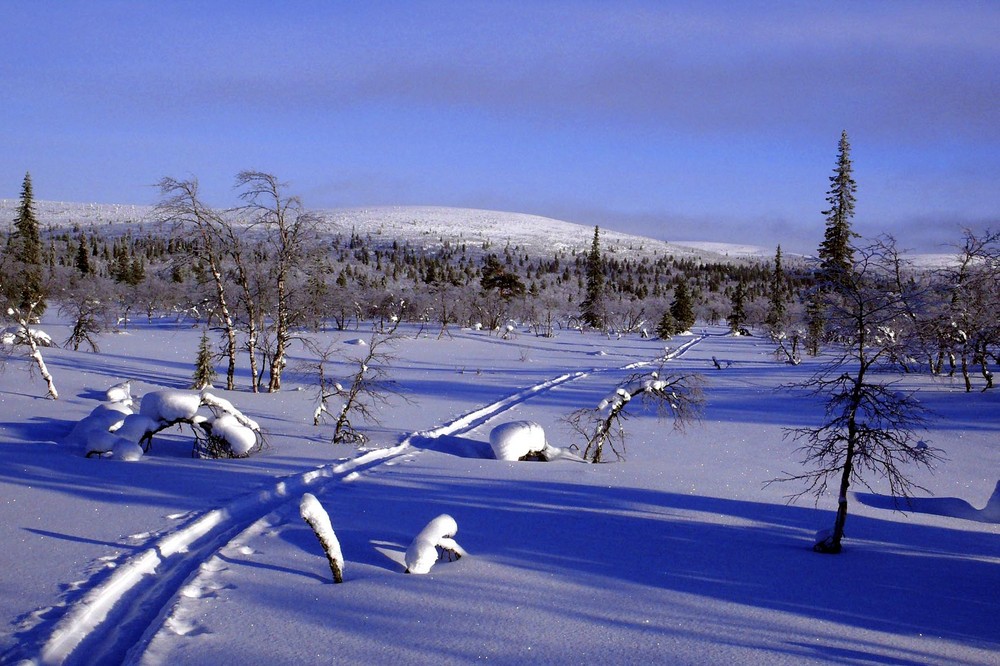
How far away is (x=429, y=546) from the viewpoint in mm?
7027

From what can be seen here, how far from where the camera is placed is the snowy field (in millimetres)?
5457

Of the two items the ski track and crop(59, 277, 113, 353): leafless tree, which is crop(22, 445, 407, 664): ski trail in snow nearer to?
the ski track

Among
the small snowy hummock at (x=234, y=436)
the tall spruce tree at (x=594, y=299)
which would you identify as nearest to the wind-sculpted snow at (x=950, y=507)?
the small snowy hummock at (x=234, y=436)

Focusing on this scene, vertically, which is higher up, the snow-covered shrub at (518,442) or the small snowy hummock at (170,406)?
the small snowy hummock at (170,406)

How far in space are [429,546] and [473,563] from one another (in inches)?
24.4

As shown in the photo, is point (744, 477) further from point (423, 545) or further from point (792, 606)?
point (423, 545)

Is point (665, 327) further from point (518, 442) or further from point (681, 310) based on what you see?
point (518, 442)

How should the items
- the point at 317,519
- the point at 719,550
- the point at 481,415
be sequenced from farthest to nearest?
the point at 481,415 → the point at 719,550 → the point at 317,519

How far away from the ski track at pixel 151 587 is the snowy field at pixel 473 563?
27mm

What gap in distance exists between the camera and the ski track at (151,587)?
5.34 meters

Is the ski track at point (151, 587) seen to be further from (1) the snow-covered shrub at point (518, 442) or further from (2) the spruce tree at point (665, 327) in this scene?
(2) the spruce tree at point (665, 327)

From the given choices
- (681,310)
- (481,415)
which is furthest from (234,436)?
(681,310)

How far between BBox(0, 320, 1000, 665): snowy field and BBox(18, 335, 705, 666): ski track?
27mm

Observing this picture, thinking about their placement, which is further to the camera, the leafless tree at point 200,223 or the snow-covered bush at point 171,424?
the leafless tree at point 200,223
